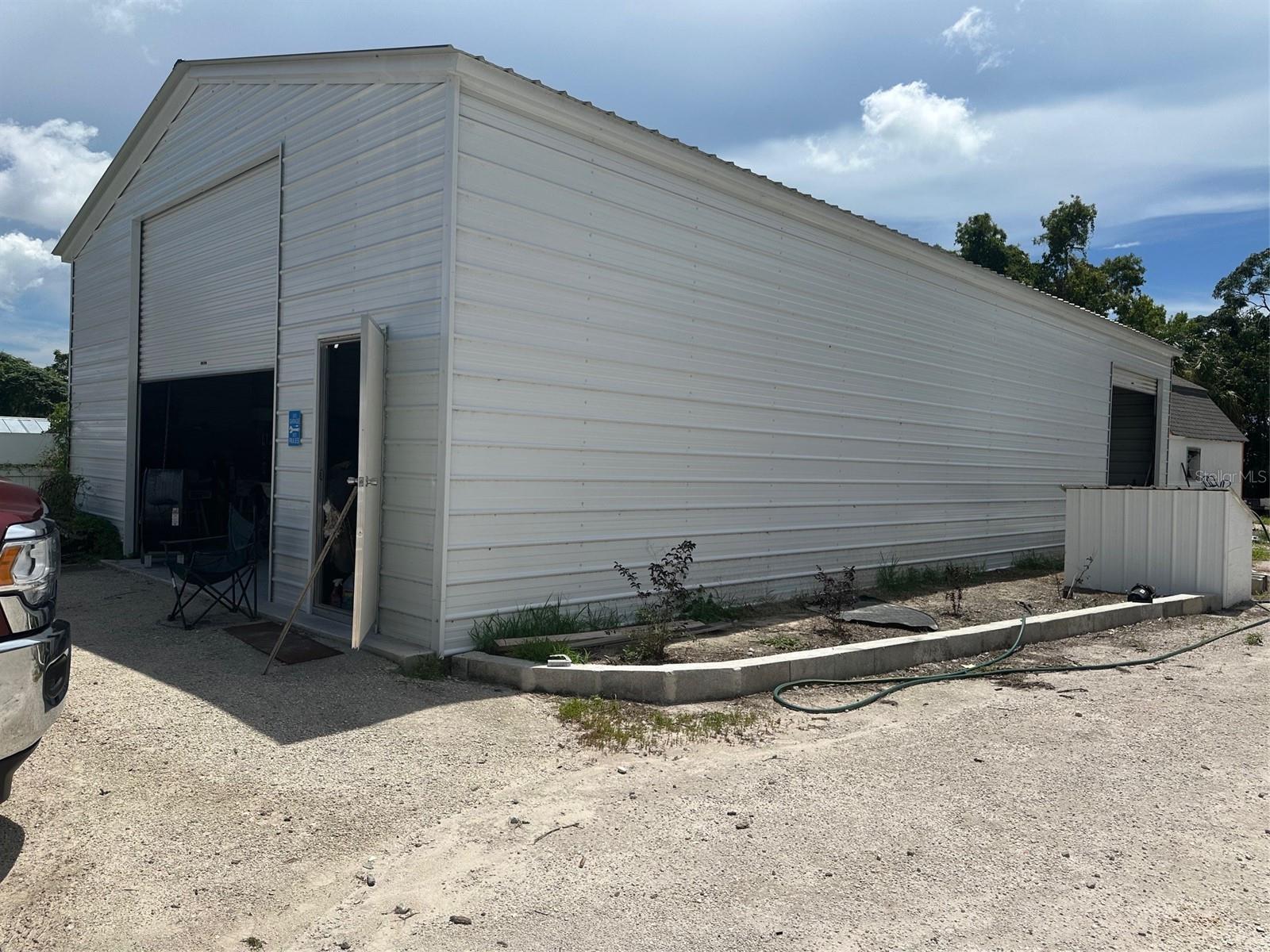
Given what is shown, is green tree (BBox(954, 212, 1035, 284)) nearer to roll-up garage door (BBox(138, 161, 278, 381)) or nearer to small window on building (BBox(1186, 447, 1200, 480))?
small window on building (BBox(1186, 447, 1200, 480))

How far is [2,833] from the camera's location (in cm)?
330

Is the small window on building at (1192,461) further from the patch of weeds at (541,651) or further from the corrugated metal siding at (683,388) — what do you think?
the patch of weeds at (541,651)

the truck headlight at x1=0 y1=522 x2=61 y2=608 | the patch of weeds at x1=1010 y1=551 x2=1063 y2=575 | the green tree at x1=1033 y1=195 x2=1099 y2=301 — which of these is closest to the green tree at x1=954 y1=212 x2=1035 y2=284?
the green tree at x1=1033 y1=195 x2=1099 y2=301

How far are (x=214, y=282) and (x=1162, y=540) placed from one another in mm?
10740

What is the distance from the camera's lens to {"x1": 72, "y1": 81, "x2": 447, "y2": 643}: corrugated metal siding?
6.02 metres

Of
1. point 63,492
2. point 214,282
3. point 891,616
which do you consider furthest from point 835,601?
point 63,492

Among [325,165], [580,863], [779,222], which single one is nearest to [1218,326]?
[779,222]

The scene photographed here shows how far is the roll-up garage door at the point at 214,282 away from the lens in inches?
316

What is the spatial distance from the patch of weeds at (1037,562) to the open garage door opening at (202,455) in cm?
1025

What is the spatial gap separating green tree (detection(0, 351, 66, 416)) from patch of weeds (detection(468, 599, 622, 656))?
41.1m

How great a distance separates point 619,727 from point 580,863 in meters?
1.55

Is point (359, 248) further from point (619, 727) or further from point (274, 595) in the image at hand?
point (619, 727)

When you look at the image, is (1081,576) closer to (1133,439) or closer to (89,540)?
(1133,439)

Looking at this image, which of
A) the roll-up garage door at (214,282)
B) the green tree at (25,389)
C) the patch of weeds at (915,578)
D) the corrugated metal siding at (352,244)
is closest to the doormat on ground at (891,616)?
the patch of weeds at (915,578)
